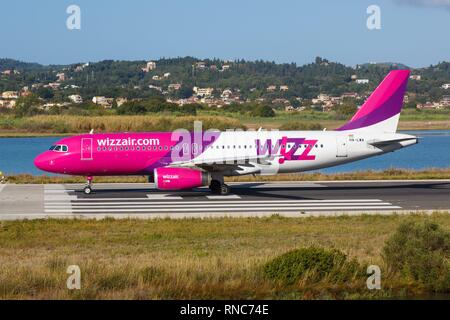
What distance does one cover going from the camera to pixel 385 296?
16.4 meters

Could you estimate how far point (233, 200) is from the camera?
38312mm

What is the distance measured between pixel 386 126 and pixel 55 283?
2858 centimetres

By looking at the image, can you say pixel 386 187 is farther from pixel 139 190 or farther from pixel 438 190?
pixel 139 190

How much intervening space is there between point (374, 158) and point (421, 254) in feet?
213

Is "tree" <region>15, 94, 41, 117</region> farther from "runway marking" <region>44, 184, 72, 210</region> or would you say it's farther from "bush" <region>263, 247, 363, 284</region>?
"bush" <region>263, 247, 363, 284</region>

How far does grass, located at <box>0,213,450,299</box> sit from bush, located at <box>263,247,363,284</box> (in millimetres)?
212

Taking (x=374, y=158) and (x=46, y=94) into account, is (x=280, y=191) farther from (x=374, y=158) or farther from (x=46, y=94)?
(x=46, y=94)

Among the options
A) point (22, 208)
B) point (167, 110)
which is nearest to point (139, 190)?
point (22, 208)

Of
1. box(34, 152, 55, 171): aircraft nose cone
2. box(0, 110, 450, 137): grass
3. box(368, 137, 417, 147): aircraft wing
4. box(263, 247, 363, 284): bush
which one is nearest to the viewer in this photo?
box(263, 247, 363, 284): bush

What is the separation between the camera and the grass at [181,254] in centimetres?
1658

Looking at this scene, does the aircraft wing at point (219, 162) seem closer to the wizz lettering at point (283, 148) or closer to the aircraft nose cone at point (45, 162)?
the wizz lettering at point (283, 148)

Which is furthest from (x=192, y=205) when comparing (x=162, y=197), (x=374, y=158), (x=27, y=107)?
(x=27, y=107)

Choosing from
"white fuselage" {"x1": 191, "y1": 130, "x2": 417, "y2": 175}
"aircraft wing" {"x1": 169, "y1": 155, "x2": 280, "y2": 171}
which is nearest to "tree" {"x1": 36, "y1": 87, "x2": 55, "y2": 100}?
"white fuselage" {"x1": 191, "y1": 130, "x2": 417, "y2": 175}

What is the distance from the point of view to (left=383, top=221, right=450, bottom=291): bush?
17734 mm
